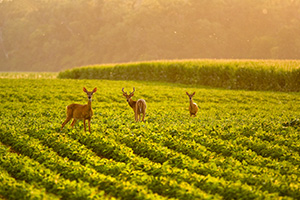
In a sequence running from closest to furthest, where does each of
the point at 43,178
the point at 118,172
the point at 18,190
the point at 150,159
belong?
the point at 18,190 → the point at 43,178 → the point at 118,172 → the point at 150,159

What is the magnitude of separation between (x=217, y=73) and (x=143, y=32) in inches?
2097

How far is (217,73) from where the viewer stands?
42531 mm

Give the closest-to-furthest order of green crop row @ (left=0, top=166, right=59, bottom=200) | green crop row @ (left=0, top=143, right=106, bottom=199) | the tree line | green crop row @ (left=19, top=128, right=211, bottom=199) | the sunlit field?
green crop row @ (left=0, top=166, right=59, bottom=200) < green crop row @ (left=0, top=143, right=106, bottom=199) < green crop row @ (left=19, top=128, right=211, bottom=199) < the sunlit field < the tree line

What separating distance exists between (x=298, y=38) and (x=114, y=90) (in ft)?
191

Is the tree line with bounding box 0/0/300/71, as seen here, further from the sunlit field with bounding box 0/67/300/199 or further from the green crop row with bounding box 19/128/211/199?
the green crop row with bounding box 19/128/211/199

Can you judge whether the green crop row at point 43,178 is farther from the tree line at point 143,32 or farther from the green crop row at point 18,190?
the tree line at point 143,32

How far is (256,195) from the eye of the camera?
9.84 metres

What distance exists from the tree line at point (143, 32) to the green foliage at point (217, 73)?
118 feet

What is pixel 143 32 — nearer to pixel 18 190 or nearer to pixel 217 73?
pixel 217 73

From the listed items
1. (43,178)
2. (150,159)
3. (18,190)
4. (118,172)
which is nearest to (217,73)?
(150,159)

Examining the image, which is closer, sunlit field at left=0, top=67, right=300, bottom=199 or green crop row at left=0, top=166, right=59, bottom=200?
green crop row at left=0, top=166, right=59, bottom=200

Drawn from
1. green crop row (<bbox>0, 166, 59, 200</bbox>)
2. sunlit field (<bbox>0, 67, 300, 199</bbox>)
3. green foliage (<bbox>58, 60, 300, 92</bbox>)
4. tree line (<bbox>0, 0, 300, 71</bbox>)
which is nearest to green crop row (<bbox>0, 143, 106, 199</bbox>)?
sunlit field (<bbox>0, 67, 300, 199</bbox>)

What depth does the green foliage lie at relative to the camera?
38281 millimetres

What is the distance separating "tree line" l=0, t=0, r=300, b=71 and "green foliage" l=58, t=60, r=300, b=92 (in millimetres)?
35968
